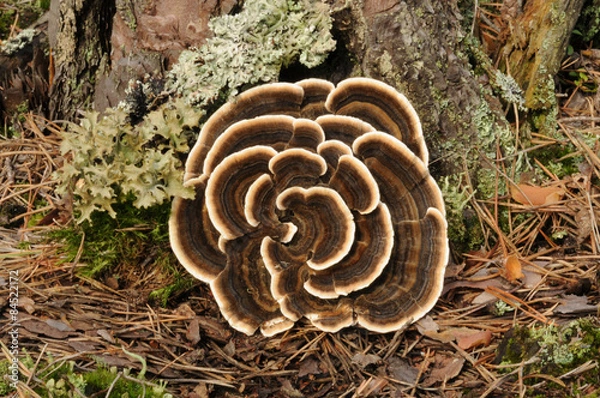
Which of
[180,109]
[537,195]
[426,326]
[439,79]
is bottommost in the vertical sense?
[426,326]

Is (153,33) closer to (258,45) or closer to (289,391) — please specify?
(258,45)

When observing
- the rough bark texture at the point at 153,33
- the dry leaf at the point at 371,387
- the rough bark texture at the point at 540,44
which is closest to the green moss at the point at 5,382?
the dry leaf at the point at 371,387

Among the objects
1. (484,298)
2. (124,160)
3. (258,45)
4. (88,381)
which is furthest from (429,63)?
(88,381)

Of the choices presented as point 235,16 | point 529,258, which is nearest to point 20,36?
point 235,16

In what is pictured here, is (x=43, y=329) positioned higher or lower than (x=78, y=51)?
lower

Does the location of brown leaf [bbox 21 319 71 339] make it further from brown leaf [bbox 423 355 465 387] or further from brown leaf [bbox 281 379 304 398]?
brown leaf [bbox 423 355 465 387]

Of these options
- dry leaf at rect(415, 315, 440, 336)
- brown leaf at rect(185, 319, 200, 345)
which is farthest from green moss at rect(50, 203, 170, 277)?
dry leaf at rect(415, 315, 440, 336)

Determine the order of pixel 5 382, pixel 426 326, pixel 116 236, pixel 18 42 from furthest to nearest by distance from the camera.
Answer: pixel 18 42, pixel 116 236, pixel 426 326, pixel 5 382

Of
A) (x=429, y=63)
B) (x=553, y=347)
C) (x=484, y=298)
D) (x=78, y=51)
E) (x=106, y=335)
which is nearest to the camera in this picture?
(x=553, y=347)
